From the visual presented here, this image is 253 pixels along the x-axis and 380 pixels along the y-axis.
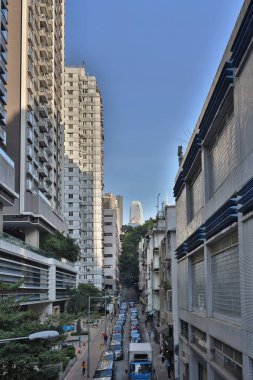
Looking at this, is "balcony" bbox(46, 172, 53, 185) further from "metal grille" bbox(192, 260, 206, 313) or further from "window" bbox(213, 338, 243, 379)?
"window" bbox(213, 338, 243, 379)

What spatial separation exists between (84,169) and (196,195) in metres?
102

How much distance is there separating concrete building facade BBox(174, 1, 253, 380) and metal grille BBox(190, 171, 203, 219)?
0.06 m

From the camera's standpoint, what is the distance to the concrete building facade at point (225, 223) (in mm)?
17656

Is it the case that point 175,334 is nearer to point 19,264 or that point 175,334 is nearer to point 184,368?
point 184,368

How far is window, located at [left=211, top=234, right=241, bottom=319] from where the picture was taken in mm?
20797

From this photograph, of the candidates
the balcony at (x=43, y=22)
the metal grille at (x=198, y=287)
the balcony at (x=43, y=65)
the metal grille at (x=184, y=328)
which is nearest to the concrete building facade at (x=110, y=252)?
the balcony at (x=43, y=65)

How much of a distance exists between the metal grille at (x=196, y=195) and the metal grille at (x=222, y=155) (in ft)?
12.3

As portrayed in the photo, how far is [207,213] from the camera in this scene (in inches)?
1029

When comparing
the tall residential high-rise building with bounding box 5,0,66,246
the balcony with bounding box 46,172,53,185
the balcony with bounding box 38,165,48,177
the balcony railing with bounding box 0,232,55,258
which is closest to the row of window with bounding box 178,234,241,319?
the balcony railing with bounding box 0,232,55,258

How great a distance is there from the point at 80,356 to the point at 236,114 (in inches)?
1638

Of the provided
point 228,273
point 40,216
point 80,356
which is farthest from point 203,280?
point 40,216

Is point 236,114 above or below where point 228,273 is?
above

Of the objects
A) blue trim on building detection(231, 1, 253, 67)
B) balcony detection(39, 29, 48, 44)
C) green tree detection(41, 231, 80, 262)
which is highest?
balcony detection(39, 29, 48, 44)

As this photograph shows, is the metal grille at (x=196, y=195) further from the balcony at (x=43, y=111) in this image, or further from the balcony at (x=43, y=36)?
the balcony at (x=43, y=36)
